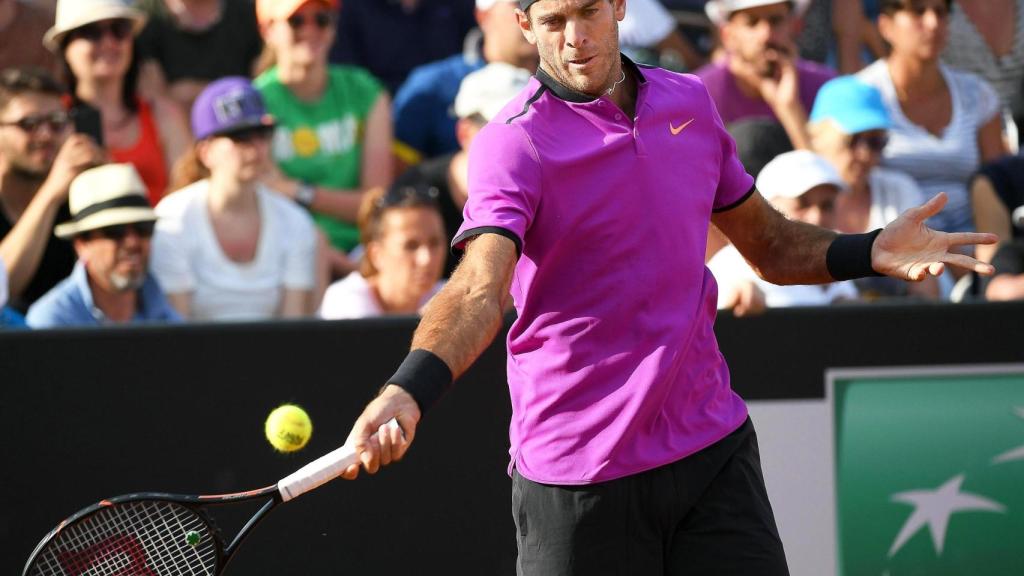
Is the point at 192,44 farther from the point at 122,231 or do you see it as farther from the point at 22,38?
the point at 122,231

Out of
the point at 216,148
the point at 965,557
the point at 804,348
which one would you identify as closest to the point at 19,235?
the point at 216,148

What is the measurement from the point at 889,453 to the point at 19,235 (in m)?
3.42

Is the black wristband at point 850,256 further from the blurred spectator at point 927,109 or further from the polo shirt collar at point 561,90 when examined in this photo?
the blurred spectator at point 927,109

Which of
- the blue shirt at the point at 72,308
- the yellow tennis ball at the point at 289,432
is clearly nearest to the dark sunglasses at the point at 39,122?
the blue shirt at the point at 72,308

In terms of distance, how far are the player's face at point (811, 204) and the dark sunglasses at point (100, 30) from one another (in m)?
2.94

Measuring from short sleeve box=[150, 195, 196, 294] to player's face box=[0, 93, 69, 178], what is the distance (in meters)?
0.53

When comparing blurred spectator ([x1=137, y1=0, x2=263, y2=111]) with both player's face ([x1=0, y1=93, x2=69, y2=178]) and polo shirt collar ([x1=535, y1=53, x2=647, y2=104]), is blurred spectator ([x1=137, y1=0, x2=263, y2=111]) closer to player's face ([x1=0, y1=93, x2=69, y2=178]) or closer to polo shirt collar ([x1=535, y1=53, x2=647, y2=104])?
player's face ([x1=0, y1=93, x2=69, y2=178])

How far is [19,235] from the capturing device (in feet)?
18.7

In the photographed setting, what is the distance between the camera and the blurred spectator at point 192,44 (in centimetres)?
672

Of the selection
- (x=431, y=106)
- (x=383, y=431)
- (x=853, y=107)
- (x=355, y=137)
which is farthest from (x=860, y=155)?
(x=383, y=431)

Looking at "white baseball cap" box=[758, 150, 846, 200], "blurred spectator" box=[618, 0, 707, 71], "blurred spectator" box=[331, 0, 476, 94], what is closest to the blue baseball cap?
"white baseball cap" box=[758, 150, 846, 200]

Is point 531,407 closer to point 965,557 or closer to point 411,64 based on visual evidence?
point 965,557

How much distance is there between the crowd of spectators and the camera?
570cm

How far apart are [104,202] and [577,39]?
300 centimetres
